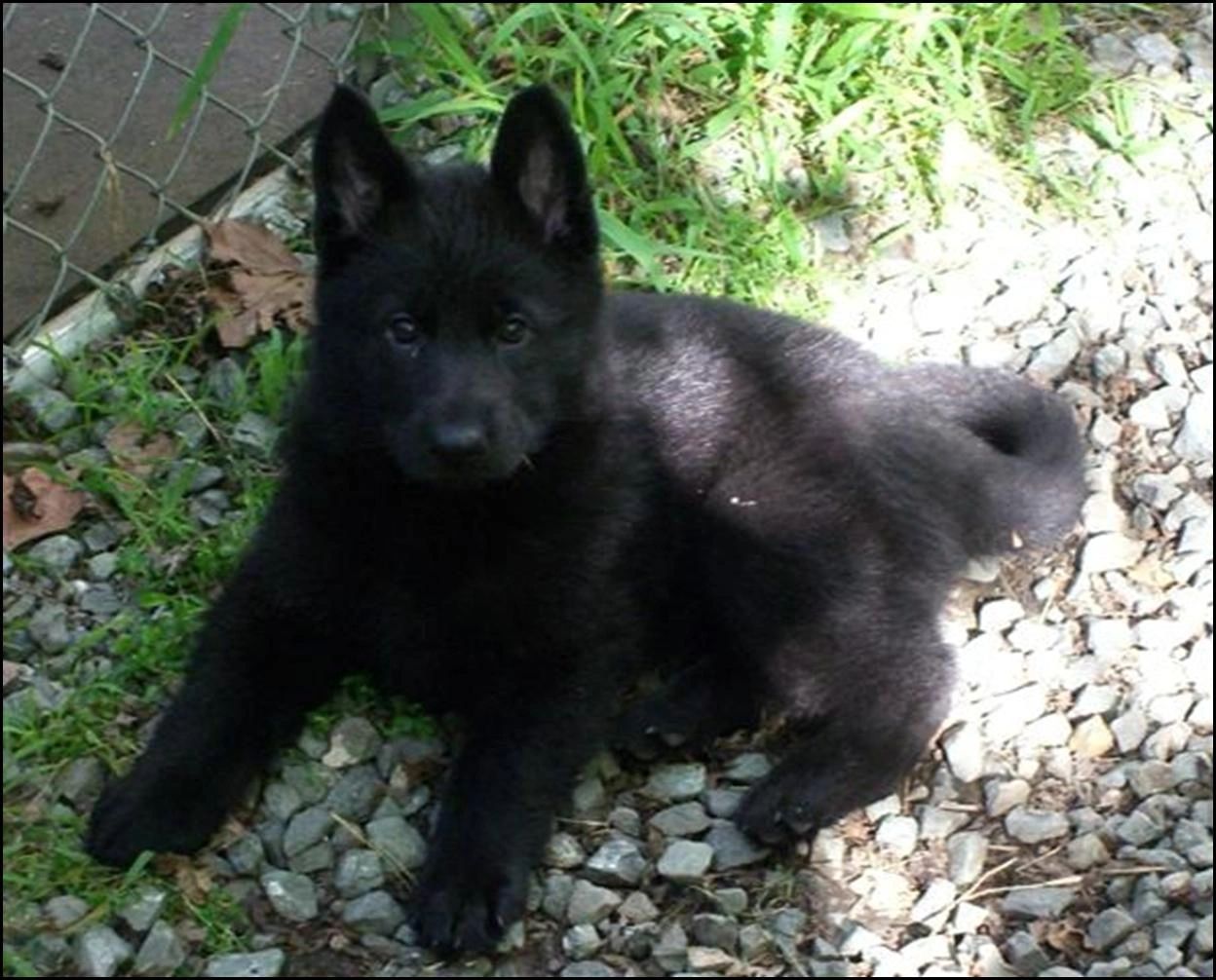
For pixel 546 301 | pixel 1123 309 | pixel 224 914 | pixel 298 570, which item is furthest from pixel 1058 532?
pixel 224 914

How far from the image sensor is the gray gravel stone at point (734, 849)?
3494 mm

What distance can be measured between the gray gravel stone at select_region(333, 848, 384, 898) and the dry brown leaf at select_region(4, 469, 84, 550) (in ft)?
3.12

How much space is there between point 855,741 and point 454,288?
988mm

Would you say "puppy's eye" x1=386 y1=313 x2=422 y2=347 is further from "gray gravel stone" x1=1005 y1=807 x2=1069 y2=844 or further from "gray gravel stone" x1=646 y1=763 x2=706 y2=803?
"gray gravel stone" x1=1005 y1=807 x2=1069 y2=844

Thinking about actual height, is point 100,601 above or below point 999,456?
below

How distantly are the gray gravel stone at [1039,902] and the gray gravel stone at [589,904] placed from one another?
61cm

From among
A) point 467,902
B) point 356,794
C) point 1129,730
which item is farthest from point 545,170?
point 1129,730

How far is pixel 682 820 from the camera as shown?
3.57m

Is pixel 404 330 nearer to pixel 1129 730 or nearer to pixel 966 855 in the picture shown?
pixel 966 855

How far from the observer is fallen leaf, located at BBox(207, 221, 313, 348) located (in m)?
4.38

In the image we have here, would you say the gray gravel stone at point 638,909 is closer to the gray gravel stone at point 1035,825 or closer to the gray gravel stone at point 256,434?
the gray gravel stone at point 1035,825

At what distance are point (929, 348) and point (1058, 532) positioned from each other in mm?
587

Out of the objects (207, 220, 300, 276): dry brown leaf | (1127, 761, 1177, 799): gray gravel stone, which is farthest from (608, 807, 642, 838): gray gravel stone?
(207, 220, 300, 276): dry brown leaf

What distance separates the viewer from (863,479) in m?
3.81
